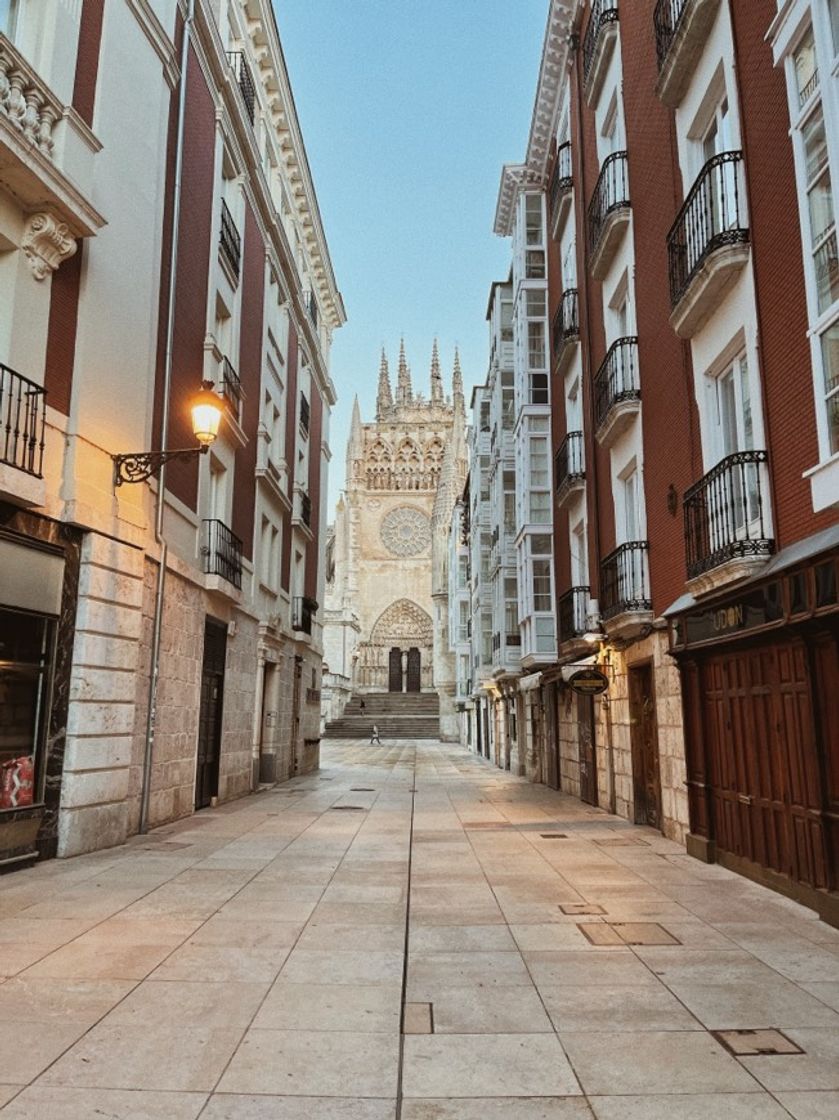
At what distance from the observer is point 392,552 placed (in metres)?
75.4

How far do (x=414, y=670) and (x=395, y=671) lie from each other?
5.46ft

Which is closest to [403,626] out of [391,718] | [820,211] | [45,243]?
[391,718]

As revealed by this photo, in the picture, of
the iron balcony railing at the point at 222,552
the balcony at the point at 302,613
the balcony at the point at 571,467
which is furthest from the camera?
the balcony at the point at 302,613

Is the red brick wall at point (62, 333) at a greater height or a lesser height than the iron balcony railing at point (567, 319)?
lesser

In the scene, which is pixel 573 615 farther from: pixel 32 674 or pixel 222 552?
pixel 32 674

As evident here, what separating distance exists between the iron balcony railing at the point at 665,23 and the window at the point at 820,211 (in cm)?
416

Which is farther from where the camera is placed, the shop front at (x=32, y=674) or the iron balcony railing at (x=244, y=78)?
the iron balcony railing at (x=244, y=78)

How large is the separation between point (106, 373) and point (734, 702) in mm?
8145

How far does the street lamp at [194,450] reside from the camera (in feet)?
31.0

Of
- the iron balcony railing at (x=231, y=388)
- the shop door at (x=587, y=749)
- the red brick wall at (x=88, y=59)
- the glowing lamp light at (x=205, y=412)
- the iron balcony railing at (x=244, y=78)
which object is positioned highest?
the iron balcony railing at (x=244, y=78)

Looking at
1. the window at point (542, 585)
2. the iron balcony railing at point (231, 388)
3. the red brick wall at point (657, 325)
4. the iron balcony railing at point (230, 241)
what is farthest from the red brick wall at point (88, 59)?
the window at point (542, 585)

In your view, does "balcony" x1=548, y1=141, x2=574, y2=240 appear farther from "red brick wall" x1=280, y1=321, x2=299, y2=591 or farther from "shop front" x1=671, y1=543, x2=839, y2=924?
"shop front" x1=671, y1=543, x2=839, y2=924

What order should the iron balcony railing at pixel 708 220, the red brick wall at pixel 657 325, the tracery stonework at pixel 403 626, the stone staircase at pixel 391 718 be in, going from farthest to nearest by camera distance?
the tracery stonework at pixel 403 626 → the stone staircase at pixel 391 718 → the red brick wall at pixel 657 325 → the iron balcony railing at pixel 708 220

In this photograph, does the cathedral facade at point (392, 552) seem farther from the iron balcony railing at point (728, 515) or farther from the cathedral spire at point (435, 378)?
the iron balcony railing at point (728, 515)
